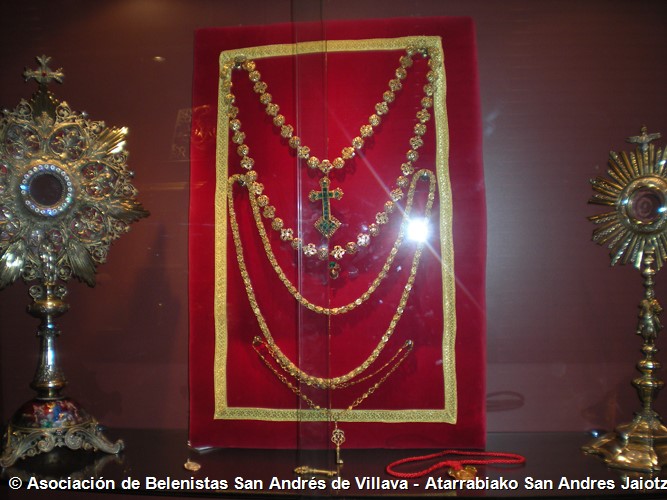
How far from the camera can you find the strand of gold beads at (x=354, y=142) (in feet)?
3.50

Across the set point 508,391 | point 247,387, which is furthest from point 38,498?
point 508,391

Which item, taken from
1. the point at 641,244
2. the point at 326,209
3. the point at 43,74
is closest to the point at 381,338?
the point at 326,209

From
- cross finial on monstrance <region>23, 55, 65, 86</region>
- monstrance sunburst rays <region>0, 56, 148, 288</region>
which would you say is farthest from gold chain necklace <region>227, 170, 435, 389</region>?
cross finial on monstrance <region>23, 55, 65, 86</region>

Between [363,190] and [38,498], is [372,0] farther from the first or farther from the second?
[38,498]

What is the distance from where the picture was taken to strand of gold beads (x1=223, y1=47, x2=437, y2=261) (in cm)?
107

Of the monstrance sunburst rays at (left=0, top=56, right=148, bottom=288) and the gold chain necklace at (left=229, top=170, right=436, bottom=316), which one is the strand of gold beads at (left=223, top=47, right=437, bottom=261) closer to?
the gold chain necklace at (left=229, top=170, right=436, bottom=316)

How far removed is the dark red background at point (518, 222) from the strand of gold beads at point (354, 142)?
4.1 inches

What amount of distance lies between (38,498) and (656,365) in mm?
1060

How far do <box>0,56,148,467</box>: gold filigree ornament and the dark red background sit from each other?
0.08m

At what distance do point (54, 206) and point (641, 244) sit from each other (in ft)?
3.35

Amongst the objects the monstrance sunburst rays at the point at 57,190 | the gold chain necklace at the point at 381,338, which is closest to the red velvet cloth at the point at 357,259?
the gold chain necklace at the point at 381,338

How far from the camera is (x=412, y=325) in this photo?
3.52 ft

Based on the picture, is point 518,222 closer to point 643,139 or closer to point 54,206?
point 643,139

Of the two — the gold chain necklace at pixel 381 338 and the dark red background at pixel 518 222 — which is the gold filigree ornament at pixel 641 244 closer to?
the dark red background at pixel 518 222
